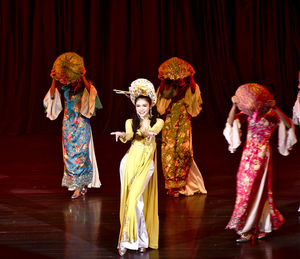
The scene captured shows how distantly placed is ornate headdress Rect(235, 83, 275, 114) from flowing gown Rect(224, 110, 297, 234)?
0.28 ft

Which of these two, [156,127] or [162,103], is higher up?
[162,103]

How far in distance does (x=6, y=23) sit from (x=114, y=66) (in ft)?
7.57

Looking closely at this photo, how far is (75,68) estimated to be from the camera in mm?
6730

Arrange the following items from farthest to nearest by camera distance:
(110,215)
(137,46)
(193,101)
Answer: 1. (137,46)
2. (193,101)
3. (110,215)

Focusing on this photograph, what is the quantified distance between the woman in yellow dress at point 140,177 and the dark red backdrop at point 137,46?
24.4 ft

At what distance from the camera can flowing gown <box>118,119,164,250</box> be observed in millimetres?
4859

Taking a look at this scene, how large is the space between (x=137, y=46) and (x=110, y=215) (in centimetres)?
695

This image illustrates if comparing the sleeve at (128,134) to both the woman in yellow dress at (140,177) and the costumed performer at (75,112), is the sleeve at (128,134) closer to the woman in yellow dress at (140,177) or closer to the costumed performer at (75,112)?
the woman in yellow dress at (140,177)

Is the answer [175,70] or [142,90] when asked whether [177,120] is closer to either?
[175,70]

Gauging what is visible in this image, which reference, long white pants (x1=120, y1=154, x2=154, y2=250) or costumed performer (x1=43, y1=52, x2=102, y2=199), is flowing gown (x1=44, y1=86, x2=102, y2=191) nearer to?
costumed performer (x1=43, y1=52, x2=102, y2=199)

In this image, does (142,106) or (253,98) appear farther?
(253,98)

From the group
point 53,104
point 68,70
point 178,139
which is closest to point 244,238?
point 178,139

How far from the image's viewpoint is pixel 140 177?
16.2 ft

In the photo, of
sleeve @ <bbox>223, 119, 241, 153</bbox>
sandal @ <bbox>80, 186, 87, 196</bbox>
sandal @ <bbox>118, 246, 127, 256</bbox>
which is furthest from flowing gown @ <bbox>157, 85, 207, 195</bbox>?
sandal @ <bbox>118, 246, 127, 256</bbox>
